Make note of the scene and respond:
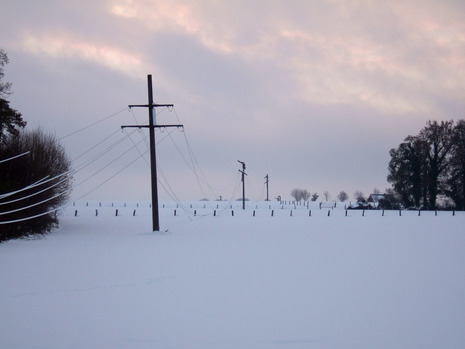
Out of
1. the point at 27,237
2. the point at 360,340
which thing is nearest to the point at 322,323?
the point at 360,340

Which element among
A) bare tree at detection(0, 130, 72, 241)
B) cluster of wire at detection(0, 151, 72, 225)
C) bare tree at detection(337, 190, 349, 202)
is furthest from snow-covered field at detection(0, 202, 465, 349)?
bare tree at detection(337, 190, 349, 202)

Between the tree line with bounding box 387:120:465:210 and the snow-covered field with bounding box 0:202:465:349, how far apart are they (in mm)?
48074

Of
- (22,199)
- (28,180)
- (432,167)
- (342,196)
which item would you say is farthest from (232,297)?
(342,196)

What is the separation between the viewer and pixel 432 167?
2467 inches

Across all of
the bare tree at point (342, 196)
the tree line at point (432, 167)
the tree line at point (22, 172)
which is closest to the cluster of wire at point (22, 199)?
the tree line at point (22, 172)

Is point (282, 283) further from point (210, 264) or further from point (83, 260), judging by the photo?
point (83, 260)

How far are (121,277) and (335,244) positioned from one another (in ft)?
39.8


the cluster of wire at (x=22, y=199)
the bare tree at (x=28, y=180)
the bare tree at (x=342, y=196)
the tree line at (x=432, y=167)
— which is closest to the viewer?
the cluster of wire at (x=22, y=199)

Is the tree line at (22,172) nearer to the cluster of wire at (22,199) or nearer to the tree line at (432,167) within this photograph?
the cluster of wire at (22,199)

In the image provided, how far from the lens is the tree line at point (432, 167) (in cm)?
6194

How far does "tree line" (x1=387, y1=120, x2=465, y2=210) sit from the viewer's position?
61.9 metres

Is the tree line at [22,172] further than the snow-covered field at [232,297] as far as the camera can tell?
Yes

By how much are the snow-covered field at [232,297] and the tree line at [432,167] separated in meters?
48.1

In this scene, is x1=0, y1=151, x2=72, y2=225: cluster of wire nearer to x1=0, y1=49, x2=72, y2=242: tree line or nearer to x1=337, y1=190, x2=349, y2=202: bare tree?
x1=0, y1=49, x2=72, y2=242: tree line
